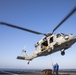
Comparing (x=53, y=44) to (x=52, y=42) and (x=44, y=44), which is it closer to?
(x=52, y=42)

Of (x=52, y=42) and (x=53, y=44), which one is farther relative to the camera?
(x=52, y=42)

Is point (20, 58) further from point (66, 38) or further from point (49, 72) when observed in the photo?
point (66, 38)

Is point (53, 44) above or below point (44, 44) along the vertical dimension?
below

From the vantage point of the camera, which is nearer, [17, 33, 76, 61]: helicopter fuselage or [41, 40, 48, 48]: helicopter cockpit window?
[17, 33, 76, 61]: helicopter fuselage

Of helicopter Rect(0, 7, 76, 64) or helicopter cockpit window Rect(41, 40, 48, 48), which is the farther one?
helicopter cockpit window Rect(41, 40, 48, 48)

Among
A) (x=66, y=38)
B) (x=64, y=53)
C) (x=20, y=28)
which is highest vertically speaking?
(x=20, y=28)

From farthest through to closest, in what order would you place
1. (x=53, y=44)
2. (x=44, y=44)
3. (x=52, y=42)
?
1. (x=44, y=44)
2. (x=52, y=42)
3. (x=53, y=44)

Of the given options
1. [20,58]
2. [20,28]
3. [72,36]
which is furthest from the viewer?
[20,58]

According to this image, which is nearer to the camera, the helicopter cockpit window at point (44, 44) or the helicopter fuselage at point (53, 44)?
the helicopter fuselage at point (53, 44)

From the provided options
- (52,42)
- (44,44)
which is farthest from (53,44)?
(44,44)

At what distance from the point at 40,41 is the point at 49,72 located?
16.4 ft

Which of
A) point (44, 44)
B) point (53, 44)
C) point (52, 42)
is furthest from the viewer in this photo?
point (44, 44)

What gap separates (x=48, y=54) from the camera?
24.4 meters

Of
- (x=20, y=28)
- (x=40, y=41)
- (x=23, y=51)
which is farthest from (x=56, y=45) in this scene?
(x=23, y=51)
